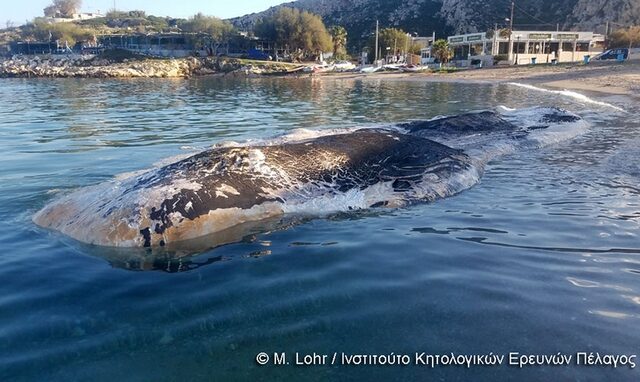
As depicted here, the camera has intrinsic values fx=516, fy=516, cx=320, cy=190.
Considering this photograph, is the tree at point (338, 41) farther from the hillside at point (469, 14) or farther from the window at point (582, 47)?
the window at point (582, 47)

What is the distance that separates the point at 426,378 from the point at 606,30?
134 meters

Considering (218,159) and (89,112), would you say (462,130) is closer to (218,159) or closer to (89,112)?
(218,159)

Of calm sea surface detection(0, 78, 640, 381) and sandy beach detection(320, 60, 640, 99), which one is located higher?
sandy beach detection(320, 60, 640, 99)

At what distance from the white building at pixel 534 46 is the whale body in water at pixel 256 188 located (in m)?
82.2

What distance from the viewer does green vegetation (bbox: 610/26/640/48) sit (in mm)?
86625

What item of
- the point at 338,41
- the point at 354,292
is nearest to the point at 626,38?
the point at 338,41

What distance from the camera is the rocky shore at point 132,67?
93625 millimetres

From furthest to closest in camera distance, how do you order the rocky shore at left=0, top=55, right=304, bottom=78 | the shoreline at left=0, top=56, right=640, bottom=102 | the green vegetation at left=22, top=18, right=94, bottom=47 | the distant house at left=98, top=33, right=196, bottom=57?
1. the green vegetation at left=22, top=18, right=94, bottom=47
2. the distant house at left=98, top=33, right=196, bottom=57
3. the rocky shore at left=0, top=55, right=304, bottom=78
4. the shoreline at left=0, top=56, right=640, bottom=102

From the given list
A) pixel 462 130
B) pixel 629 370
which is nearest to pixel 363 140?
pixel 462 130

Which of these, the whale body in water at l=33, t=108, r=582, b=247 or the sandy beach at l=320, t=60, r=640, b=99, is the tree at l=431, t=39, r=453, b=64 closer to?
the sandy beach at l=320, t=60, r=640, b=99

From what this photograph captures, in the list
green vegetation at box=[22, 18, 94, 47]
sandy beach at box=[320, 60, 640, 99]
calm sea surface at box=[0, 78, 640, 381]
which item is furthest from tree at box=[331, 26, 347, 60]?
calm sea surface at box=[0, 78, 640, 381]

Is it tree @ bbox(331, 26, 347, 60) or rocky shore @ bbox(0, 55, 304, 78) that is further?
tree @ bbox(331, 26, 347, 60)

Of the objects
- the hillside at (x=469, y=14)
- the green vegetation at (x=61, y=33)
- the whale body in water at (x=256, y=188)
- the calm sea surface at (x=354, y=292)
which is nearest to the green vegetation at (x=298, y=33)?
the hillside at (x=469, y=14)

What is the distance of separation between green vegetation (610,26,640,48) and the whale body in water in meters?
91.6
